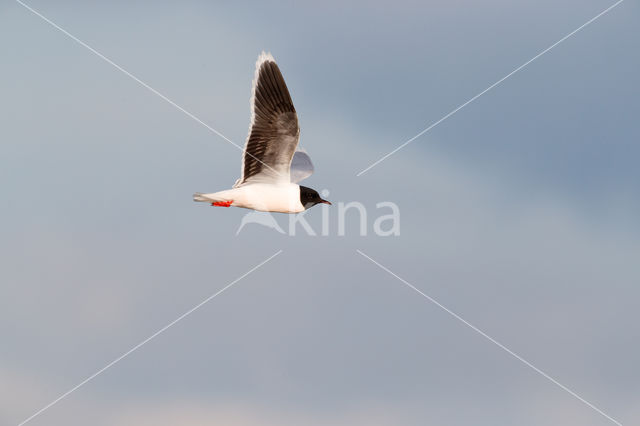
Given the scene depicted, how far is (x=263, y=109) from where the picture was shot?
50.6ft

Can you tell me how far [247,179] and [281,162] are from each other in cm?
68

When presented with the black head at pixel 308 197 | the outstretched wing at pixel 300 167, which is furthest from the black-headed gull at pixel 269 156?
the outstretched wing at pixel 300 167

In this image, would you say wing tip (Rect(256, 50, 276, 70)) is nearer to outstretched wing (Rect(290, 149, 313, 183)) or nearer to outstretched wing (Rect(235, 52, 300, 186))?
outstretched wing (Rect(235, 52, 300, 186))

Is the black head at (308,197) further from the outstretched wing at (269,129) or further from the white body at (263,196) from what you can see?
the outstretched wing at (269,129)

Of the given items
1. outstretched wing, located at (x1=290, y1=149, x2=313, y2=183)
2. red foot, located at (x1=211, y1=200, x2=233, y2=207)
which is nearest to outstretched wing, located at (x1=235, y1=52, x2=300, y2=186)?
red foot, located at (x1=211, y1=200, x2=233, y2=207)

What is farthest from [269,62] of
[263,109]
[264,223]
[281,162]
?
[264,223]

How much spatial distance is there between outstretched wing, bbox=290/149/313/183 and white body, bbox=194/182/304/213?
1468 mm

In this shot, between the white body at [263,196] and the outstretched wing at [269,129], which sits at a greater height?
the outstretched wing at [269,129]

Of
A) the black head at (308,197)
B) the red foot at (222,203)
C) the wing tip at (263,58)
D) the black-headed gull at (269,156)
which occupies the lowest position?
the black head at (308,197)

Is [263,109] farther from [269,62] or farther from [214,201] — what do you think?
[214,201]

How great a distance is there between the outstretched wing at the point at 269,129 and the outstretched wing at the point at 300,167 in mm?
1683

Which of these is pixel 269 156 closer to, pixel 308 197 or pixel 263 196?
pixel 263 196

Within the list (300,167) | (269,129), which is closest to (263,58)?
(269,129)

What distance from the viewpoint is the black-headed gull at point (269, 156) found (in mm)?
15266
